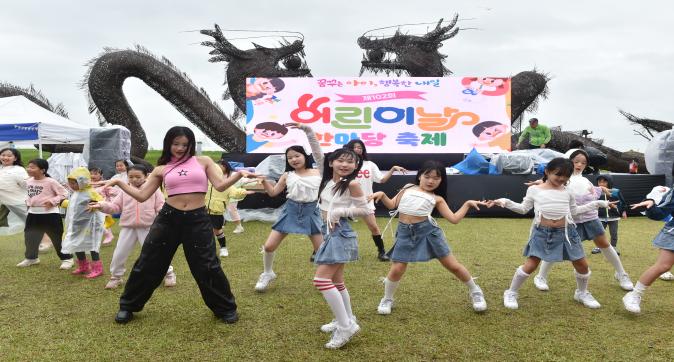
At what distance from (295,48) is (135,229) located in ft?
37.8

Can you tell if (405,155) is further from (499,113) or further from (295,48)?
(295,48)

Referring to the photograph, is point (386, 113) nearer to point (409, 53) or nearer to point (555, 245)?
point (409, 53)

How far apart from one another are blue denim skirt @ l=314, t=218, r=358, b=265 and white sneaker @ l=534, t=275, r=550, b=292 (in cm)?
249

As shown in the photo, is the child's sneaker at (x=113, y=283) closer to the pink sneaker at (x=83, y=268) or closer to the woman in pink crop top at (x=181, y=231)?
the pink sneaker at (x=83, y=268)

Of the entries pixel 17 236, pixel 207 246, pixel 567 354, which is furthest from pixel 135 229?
pixel 17 236

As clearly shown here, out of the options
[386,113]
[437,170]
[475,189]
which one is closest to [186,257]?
[437,170]

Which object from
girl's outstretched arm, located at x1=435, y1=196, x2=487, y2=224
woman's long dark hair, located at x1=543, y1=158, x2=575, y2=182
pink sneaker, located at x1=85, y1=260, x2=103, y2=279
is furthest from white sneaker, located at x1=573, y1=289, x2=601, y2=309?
pink sneaker, located at x1=85, y1=260, x2=103, y2=279

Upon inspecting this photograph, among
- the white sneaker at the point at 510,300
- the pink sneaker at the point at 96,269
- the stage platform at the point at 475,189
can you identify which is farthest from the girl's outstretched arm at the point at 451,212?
the stage platform at the point at 475,189

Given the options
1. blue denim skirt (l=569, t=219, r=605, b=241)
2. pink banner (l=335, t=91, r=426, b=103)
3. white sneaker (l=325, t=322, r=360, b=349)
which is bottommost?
white sneaker (l=325, t=322, r=360, b=349)

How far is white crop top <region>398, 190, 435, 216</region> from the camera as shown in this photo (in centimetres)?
404

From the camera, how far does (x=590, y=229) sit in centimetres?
503

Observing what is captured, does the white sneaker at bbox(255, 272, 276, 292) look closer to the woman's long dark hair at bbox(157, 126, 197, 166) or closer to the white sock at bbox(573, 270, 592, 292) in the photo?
the woman's long dark hair at bbox(157, 126, 197, 166)

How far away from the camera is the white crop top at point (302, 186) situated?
4.70 metres

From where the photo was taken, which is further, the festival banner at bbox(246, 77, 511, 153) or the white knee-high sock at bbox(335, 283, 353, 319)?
the festival banner at bbox(246, 77, 511, 153)
